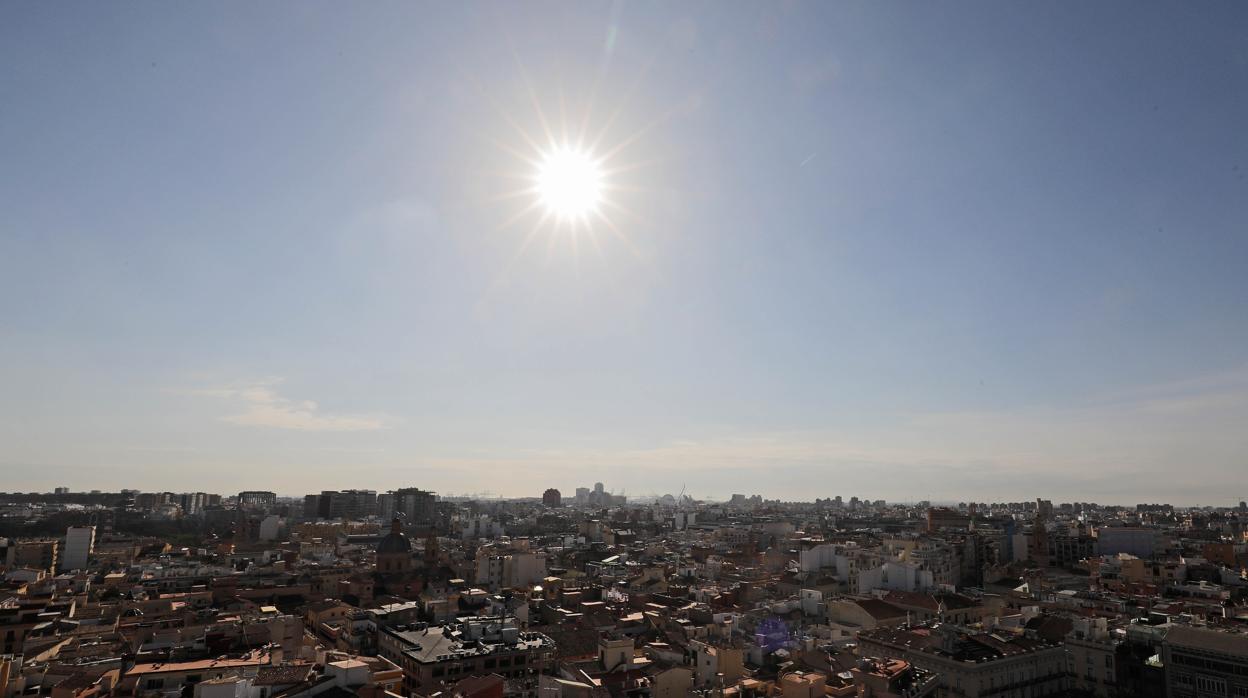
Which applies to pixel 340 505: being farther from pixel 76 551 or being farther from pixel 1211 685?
pixel 1211 685

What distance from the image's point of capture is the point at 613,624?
43.8 meters

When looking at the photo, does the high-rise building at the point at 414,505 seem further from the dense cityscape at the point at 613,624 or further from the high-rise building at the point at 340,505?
the dense cityscape at the point at 613,624

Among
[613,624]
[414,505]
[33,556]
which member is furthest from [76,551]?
[414,505]

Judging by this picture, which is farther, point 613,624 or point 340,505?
point 340,505

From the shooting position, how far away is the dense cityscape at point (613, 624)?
30750 millimetres

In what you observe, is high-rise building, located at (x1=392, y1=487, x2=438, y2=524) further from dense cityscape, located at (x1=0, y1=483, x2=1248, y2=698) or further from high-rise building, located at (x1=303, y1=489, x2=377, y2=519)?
dense cityscape, located at (x1=0, y1=483, x2=1248, y2=698)

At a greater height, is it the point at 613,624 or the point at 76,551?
the point at 613,624

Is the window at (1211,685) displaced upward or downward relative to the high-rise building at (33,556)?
upward

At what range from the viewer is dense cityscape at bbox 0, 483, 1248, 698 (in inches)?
1211

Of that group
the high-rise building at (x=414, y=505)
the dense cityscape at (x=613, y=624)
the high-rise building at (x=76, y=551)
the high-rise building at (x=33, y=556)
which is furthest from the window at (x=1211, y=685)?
the high-rise building at (x=414, y=505)

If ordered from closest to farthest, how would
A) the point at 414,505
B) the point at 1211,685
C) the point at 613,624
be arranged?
the point at 1211,685, the point at 613,624, the point at 414,505

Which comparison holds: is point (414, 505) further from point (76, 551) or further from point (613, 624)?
point (613, 624)

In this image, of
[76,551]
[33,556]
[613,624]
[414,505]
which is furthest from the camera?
[414,505]

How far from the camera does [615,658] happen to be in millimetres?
34969
